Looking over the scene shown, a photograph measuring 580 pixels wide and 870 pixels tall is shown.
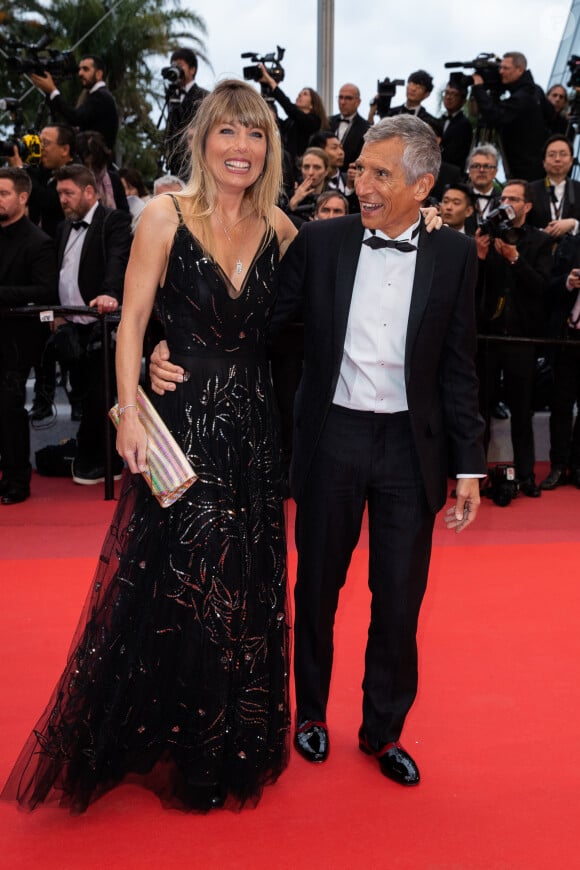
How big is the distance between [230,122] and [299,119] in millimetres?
5486

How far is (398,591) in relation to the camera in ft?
8.22

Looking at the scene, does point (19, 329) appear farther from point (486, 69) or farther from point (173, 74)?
point (486, 69)

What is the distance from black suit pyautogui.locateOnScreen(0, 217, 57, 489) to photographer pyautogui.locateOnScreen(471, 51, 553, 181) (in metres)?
3.49

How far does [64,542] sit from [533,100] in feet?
16.1

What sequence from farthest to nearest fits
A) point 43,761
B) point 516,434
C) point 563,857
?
point 516,434 → point 43,761 → point 563,857

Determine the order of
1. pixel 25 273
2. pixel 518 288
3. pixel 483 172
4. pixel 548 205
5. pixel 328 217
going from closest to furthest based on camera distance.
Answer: pixel 328 217 → pixel 25 273 → pixel 518 288 → pixel 483 172 → pixel 548 205

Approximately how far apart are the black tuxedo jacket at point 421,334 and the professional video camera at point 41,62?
17.9 feet

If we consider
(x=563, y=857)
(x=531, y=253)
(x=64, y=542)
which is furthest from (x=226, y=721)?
(x=531, y=253)

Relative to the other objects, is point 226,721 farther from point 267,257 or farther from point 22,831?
point 267,257

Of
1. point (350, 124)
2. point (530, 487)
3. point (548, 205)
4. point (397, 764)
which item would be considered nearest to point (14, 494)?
point (530, 487)

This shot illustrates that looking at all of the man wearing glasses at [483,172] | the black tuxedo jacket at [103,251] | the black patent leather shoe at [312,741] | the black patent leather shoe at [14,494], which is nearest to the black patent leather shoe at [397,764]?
the black patent leather shoe at [312,741]

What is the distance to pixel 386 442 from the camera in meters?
2.44

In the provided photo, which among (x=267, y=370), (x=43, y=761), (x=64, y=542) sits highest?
(x=267, y=370)

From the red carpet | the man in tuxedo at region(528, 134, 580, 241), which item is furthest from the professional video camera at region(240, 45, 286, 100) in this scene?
the red carpet
